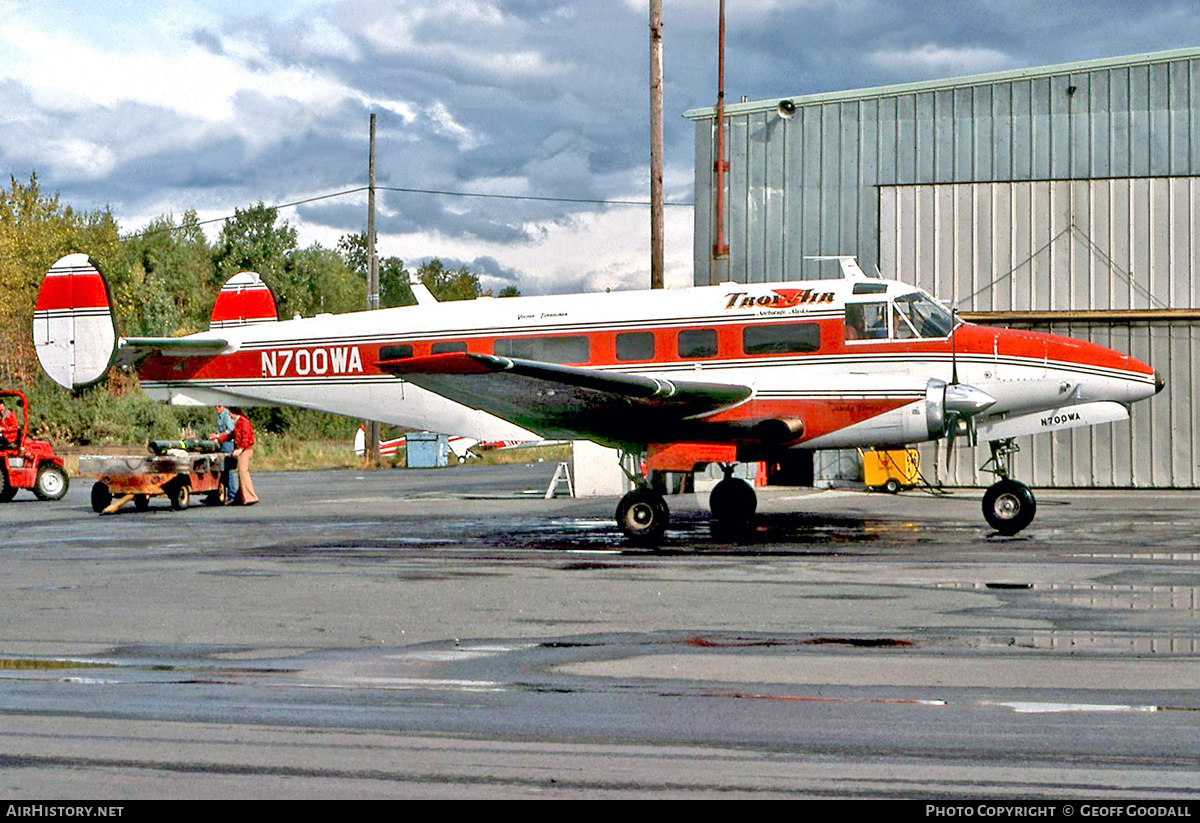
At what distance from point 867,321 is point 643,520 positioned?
4.05m

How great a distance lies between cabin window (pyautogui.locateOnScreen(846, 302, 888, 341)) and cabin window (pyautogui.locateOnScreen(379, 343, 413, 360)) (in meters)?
6.38

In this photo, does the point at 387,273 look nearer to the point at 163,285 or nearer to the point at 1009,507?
the point at 163,285

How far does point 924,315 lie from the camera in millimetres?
17125

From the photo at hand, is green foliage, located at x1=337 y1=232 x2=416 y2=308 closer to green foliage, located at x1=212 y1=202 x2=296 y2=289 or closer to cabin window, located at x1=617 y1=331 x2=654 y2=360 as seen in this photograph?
green foliage, located at x1=212 y1=202 x2=296 y2=289

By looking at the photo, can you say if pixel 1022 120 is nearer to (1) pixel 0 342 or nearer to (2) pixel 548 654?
(2) pixel 548 654

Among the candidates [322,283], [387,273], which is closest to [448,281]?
[387,273]

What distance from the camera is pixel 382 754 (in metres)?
5.93

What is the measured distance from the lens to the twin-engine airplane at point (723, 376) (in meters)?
16.2

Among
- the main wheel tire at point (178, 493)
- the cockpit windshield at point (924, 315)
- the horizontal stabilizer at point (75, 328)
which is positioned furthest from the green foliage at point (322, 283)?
the cockpit windshield at point (924, 315)

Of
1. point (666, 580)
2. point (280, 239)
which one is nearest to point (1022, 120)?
point (666, 580)

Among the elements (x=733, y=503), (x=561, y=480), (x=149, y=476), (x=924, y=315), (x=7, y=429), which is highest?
(x=924, y=315)

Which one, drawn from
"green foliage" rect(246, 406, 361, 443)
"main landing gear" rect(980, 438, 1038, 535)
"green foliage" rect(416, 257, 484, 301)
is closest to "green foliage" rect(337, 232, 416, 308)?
"green foliage" rect(416, 257, 484, 301)

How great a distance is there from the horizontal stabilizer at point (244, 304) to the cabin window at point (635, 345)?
21.1ft

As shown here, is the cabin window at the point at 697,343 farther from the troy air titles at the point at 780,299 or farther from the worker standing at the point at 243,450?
the worker standing at the point at 243,450
